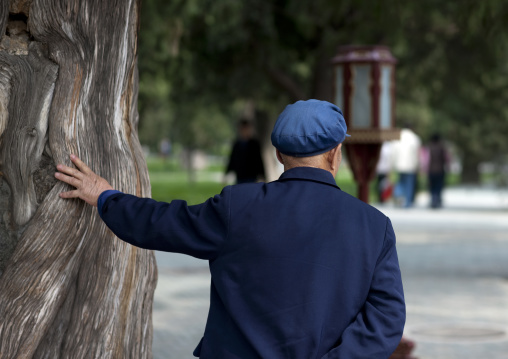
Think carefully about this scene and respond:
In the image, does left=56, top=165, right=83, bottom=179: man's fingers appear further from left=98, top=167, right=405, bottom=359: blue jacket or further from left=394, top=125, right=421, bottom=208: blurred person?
left=394, top=125, right=421, bottom=208: blurred person

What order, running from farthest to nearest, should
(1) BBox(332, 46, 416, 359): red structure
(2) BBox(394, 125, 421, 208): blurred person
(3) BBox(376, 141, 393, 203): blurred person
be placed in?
(3) BBox(376, 141, 393, 203): blurred person < (2) BBox(394, 125, 421, 208): blurred person < (1) BBox(332, 46, 416, 359): red structure

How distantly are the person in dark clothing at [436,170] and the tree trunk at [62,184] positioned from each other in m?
19.5

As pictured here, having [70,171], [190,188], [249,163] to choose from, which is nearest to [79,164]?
[70,171]

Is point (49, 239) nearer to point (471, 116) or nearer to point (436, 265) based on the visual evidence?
point (436, 265)

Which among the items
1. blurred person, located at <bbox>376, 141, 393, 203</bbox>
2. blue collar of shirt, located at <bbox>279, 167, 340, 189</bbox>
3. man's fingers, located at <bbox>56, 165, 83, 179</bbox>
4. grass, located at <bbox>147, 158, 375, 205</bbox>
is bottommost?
grass, located at <bbox>147, 158, 375, 205</bbox>

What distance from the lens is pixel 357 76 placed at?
321 inches

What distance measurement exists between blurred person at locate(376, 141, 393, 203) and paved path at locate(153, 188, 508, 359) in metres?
4.79

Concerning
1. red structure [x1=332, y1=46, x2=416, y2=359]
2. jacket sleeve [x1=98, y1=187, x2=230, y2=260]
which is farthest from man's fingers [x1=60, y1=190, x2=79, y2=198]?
red structure [x1=332, y1=46, x2=416, y2=359]

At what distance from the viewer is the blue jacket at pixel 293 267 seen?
2799mm

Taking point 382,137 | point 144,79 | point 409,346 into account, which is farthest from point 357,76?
point 144,79

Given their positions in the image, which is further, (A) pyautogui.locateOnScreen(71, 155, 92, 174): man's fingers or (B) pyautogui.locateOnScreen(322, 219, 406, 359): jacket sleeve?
(A) pyautogui.locateOnScreen(71, 155, 92, 174): man's fingers

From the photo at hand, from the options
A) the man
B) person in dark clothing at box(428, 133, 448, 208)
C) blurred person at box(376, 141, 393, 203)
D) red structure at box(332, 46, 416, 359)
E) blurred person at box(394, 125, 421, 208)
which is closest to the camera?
the man

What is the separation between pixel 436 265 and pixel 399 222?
6.48 metres

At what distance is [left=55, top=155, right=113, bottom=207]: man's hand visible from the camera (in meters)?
3.37
